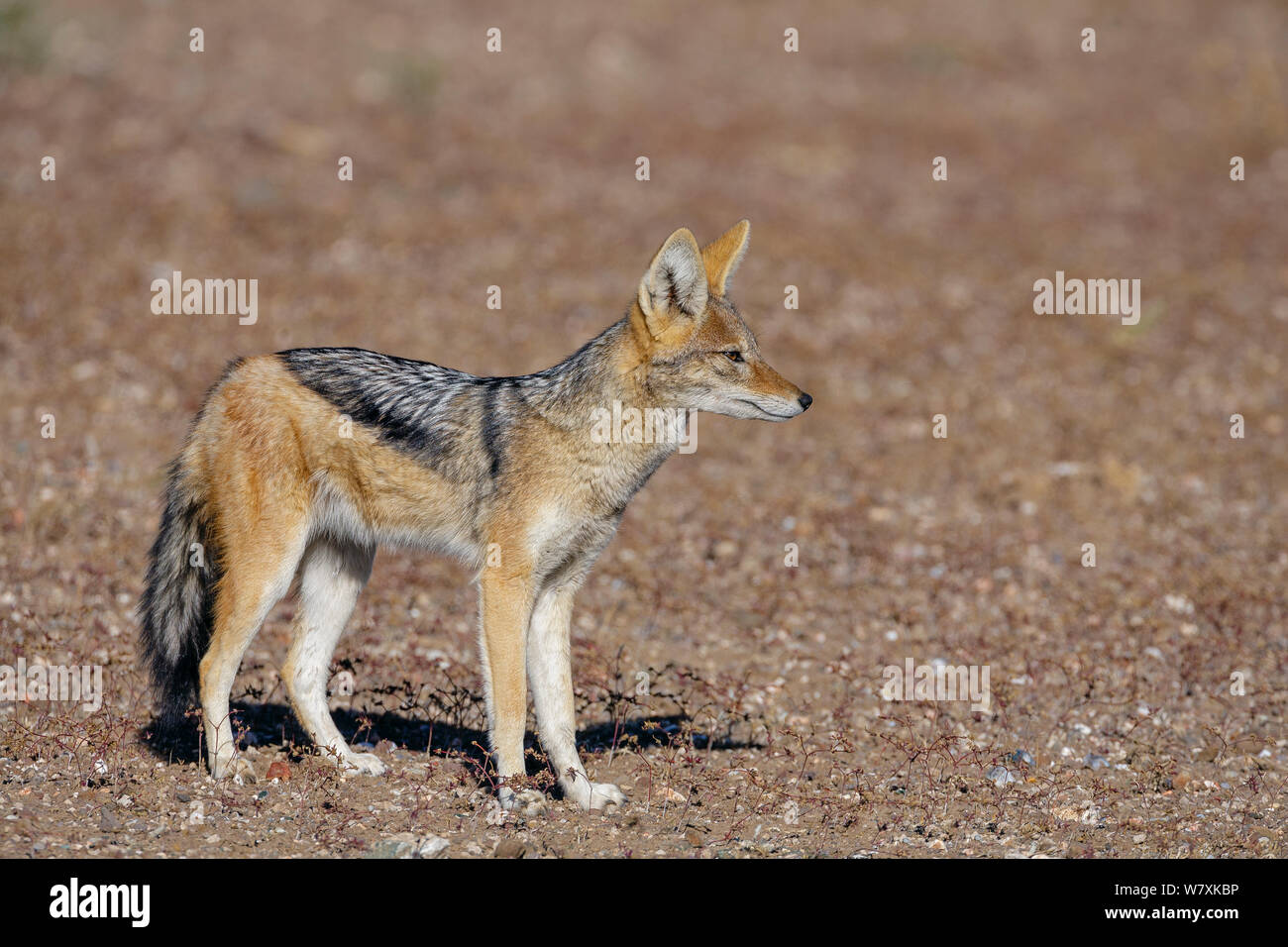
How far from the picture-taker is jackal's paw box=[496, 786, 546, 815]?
6.28m

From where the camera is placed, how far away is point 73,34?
19.8 metres

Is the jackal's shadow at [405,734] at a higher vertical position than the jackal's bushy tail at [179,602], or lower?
lower

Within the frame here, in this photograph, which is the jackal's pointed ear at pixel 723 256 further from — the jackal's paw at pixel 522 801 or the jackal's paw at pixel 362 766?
the jackal's paw at pixel 362 766

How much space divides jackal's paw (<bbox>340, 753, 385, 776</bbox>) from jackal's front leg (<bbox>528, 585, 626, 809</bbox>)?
89 cm

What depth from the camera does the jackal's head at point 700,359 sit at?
6.35 m

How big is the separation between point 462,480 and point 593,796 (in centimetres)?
175

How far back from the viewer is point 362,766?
677cm

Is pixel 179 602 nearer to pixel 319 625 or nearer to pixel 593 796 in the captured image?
pixel 319 625

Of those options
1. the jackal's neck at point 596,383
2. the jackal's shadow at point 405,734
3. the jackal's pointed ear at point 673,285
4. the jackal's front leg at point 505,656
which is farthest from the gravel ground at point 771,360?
the jackal's pointed ear at point 673,285

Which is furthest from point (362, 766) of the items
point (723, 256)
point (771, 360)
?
point (771, 360)

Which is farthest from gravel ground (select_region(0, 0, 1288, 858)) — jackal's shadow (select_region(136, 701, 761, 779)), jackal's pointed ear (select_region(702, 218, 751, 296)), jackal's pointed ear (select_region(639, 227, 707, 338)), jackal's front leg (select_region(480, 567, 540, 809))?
jackal's pointed ear (select_region(702, 218, 751, 296))

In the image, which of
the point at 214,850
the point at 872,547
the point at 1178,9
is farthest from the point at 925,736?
the point at 1178,9

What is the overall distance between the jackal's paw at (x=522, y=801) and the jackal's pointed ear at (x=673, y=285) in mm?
2366
